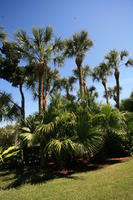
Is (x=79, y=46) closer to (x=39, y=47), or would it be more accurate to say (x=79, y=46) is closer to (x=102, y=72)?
(x=39, y=47)

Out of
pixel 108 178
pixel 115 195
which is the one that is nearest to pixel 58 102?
pixel 108 178

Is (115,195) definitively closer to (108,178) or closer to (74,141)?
(108,178)

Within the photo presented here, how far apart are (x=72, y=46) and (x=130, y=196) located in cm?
1434

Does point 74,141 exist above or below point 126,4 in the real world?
below

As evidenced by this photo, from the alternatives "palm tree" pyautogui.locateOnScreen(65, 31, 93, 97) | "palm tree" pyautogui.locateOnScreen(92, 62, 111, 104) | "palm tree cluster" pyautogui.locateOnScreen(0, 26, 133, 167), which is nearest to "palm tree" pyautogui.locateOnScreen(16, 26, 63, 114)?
"palm tree cluster" pyautogui.locateOnScreen(0, 26, 133, 167)

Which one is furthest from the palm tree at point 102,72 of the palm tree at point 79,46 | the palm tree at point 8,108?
the palm tree at point 8,108

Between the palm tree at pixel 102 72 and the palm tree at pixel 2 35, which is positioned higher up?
the palm tree at pixel 102 72

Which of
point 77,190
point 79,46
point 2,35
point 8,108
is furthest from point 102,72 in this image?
point 77,190

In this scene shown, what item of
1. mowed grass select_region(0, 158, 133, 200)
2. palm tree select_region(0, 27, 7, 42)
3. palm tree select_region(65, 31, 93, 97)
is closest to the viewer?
mowed grass select_region(0, 158, 133, 200)

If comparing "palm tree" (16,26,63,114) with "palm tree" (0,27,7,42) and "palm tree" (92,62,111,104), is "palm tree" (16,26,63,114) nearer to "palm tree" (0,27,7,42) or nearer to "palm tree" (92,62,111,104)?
"palm tree" (0,27,7,42)

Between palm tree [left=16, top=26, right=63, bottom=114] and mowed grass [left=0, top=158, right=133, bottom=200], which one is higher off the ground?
palm tree [left=16, top=26, right=63, bottom=114]

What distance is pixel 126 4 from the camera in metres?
8.11

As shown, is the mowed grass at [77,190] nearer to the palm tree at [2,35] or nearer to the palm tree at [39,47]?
the palm tree at [39,47]

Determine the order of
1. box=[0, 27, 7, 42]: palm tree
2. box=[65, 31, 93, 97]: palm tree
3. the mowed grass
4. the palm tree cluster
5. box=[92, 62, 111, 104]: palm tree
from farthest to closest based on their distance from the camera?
box=[92, 62, 111, 104]: palm tree → box=[65, 31, 93, 97]: palm tree → box=[0, 27, 7, 42]: palm tree → the palm tree cluster → the mowed grass
